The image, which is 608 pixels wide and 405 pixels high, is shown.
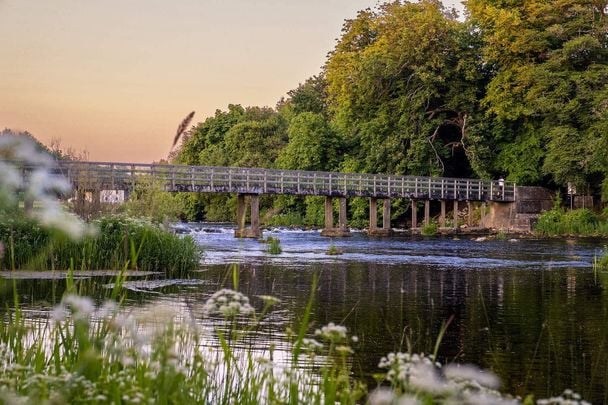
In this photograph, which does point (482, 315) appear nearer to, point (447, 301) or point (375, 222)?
point (447, 301)

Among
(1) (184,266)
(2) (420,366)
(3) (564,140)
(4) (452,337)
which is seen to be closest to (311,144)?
(3) (564,140)

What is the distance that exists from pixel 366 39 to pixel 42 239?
43.5 m

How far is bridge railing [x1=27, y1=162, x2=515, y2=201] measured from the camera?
37.6 m

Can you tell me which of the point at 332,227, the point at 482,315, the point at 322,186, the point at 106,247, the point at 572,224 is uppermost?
the point at 322,186

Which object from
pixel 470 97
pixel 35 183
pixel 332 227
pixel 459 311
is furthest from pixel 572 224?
pixel 35 183

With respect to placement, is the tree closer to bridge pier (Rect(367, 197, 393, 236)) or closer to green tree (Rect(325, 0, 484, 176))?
green tree (Rect(325, 0, 484, 176))

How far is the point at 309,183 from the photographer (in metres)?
42.4

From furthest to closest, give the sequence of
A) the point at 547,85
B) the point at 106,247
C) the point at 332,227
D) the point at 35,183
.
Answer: the point at 547,85
the point at 332,227
the point at 106,247
the point at 35,183

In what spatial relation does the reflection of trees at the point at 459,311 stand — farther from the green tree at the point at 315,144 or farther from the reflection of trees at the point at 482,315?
the green tree at the point at 315,144

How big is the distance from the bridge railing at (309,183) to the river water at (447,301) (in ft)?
30.9

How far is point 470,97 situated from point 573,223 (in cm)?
1017

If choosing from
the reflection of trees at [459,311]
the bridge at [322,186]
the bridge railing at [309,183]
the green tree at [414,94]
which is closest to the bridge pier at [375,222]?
the bridge at [322,186]

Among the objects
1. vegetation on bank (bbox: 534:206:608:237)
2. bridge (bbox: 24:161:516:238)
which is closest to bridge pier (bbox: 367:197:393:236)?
bridge (bbox: 24:161:516:238)

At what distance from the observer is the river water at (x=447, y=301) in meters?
9.62
